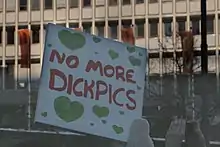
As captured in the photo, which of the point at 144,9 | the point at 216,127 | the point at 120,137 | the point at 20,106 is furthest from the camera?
the point at 144,9

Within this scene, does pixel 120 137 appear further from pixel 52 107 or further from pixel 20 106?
pixel 20 106

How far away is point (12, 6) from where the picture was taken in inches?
2168

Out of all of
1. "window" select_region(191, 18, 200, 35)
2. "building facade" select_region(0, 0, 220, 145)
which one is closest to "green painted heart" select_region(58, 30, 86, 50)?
"building facade" select_region(0, 0, 220, 145)

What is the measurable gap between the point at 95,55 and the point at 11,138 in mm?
6925

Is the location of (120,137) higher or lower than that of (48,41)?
lower

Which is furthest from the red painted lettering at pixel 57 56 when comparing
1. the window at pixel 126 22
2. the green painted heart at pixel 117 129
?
the window at pixel 126 22

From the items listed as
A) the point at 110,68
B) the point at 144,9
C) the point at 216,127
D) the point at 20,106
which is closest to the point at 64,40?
the point at 110,68

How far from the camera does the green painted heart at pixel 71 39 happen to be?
243 inches

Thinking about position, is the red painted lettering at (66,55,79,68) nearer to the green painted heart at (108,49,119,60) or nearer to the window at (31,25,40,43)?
the green painted heart at (108,49,119,60)

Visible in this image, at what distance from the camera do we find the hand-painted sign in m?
6.03

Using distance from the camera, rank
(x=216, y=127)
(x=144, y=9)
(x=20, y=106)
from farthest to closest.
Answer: (x=144, y=9) < (x=20, y=106) < (x=216, y=127)

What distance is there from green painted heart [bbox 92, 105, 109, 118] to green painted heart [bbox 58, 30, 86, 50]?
0.73 metres

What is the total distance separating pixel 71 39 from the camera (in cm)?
622

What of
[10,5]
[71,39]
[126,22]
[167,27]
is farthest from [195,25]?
[71,39]
